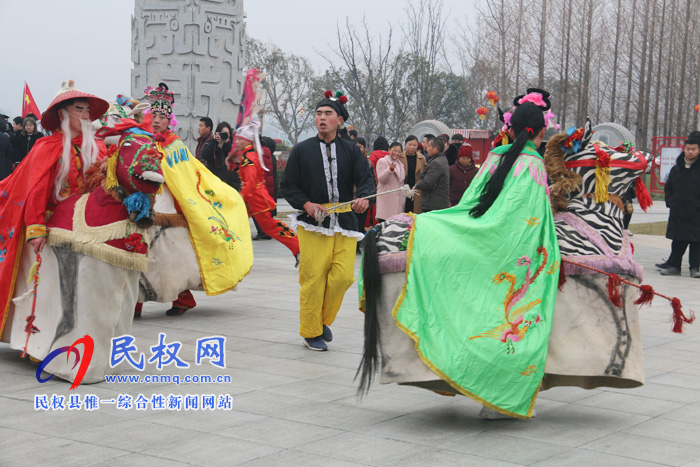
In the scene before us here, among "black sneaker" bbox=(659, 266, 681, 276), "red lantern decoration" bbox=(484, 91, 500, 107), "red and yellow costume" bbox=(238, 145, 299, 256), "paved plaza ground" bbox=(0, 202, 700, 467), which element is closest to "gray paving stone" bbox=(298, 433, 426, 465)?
"paved plaza ground" bbox=(0, 202, 700, 467)

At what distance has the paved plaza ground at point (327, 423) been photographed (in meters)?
3.86

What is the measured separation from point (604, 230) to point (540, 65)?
25.1 m

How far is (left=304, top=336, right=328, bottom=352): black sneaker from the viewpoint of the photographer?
621 centimetres

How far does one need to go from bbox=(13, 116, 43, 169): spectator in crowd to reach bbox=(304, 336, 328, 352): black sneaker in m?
8.65

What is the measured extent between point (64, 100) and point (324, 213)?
1798 millimetres

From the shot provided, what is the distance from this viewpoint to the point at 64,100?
216 inches

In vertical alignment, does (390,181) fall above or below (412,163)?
below

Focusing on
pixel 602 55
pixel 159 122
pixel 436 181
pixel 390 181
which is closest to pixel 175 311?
pixel 159 122

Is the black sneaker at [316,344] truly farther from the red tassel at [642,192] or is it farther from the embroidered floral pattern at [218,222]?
the red tassel at [642,192]

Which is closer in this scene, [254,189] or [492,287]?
[492,287]

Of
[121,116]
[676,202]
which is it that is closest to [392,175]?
[676,202]

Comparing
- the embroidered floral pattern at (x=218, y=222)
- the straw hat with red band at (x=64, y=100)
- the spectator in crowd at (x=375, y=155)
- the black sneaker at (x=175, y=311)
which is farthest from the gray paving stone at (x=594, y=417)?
the spectator in crowd at (x=375, y=155)

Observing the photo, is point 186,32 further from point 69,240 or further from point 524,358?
point 524,358

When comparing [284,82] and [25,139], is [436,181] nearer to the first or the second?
[25,139]
